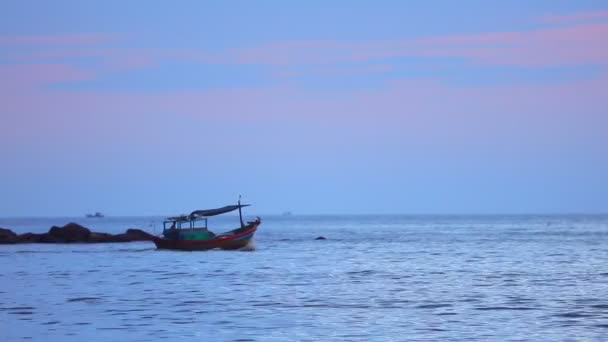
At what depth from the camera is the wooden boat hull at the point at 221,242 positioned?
279ft

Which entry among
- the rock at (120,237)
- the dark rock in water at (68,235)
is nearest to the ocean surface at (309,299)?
the dark rock in water at (68,235)

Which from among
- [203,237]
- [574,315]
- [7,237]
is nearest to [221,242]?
[203,237]

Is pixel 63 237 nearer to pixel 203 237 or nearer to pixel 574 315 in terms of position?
pixel 203 237

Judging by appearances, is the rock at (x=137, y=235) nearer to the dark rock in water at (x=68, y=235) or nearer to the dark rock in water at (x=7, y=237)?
the dark rock in water at (x=68, y=235)

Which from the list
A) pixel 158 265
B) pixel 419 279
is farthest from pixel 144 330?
pixel 158 265

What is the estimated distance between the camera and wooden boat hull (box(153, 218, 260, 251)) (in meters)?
85.2

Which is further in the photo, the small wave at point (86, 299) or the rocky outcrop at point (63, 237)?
the rocky outcrop at point (63, 237)

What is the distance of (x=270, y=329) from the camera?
33.4m

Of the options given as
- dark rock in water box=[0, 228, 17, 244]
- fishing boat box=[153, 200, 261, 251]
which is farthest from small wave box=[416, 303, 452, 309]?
dark rock in water box=[0, 228, 17, 244]

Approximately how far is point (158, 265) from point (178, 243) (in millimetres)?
15889

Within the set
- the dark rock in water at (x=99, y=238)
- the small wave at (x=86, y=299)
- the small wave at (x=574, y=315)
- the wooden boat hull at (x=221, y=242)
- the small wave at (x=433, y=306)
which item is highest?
the dark rock in water at (x=99, y=238)

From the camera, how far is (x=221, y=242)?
85500mm

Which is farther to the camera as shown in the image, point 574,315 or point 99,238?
point 99,238

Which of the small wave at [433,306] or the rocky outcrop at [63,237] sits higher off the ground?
the rocky outcrop at [63,237]
